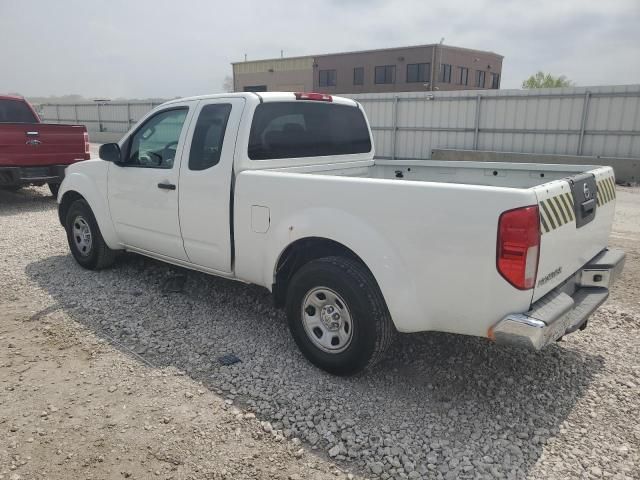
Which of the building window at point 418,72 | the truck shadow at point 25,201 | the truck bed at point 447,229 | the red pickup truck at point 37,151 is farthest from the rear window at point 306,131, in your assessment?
the building window at point 418,72

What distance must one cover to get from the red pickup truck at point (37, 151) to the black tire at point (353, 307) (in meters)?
7.65

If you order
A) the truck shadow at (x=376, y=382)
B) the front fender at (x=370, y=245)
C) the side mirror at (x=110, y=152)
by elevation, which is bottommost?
the truck shadow at (x=376, y=382)

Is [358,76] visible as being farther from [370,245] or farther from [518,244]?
[518,244]

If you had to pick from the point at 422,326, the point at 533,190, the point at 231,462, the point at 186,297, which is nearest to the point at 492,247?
the point at 533,190

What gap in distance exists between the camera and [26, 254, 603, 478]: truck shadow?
2.87m

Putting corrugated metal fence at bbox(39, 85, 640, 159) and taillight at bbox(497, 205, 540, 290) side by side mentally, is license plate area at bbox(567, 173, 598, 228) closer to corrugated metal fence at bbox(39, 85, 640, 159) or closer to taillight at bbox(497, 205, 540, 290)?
taillight at bbox(497, 205, 540, 290)

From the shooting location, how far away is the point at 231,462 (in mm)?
2727

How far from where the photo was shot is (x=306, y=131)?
14.9 feet

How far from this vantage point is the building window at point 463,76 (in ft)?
156

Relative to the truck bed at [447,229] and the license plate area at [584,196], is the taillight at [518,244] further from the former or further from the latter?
the license plate area at [584,196]

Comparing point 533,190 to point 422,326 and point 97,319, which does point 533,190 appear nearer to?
point 422,326

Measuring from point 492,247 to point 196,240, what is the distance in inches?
100

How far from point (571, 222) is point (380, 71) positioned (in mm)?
46574

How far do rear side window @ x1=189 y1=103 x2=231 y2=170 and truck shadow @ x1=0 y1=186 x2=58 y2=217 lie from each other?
641 cm
